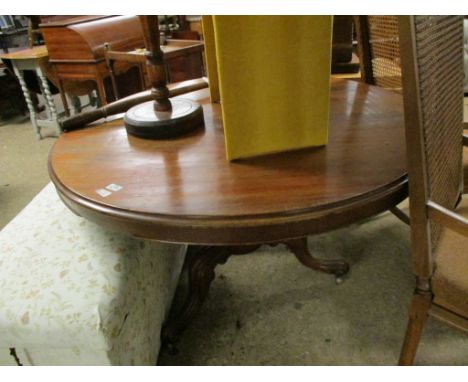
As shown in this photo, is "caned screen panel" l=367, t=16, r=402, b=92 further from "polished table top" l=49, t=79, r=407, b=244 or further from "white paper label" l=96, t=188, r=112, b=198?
"white paper label" l=96, t=188, r=112, b=198

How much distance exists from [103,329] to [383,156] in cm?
64

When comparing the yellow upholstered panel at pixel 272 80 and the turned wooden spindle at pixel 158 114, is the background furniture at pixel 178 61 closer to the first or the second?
the turned wooden spindle at pixel 158 114

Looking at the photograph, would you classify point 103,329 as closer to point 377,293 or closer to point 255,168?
point 255,168

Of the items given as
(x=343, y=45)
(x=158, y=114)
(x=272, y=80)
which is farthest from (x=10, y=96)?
(x=272, y=80)

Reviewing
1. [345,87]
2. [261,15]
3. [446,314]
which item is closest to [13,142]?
[345,87]

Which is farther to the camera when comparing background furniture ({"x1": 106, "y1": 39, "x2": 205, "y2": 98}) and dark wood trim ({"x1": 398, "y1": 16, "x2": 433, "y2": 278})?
background furniture ({"x1": 106, "y1": 39, "x2": 205, "y2": 98})

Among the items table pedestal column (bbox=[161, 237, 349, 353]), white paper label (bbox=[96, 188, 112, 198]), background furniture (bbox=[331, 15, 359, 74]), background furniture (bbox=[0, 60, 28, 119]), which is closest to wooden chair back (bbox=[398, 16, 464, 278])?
table pedestal column (bbox=[161, 237, 349, 353])

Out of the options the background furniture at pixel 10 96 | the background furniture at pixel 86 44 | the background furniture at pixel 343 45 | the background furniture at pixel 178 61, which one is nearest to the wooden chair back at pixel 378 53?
the background furniture at pixel 343 45

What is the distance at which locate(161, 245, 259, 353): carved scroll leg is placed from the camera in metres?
1.10

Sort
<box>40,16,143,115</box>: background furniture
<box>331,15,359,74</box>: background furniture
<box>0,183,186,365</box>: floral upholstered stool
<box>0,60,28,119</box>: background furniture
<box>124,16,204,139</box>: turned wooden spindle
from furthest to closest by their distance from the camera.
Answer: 1. <box>0,60,28,119</box>: background furniture
2. <box>40,16,143,115</box>: background furniture
3. <box>331,15,359,74</box>: background furniture
4. <box>124,16,204,139</box>: turned wooden spindle
5. <box>0,183,186,365</box>: floral upholstered stool

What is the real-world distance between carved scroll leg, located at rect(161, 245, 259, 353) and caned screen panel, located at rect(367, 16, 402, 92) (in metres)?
0.88

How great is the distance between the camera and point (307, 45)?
27.8 inches

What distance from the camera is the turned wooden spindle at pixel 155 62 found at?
842mm
